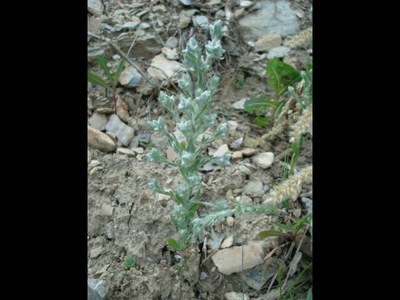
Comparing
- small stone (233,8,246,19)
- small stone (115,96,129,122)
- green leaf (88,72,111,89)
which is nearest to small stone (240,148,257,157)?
small stone (115,96,129,122)

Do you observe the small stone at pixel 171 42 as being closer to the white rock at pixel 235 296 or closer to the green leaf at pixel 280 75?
the green leaf at pixel 280 75

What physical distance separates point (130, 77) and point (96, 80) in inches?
5.9

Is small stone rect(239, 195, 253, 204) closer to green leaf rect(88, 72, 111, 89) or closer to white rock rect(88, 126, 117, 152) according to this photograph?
white rock rect(88, 126, 117, 152)

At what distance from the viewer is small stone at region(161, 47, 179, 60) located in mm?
2416

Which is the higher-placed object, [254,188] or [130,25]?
[130,25]

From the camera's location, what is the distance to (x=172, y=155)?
2.12 meters

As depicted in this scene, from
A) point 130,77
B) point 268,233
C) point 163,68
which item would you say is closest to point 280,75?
point 163,68

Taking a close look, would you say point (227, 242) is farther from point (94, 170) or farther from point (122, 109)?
point (122, 109)

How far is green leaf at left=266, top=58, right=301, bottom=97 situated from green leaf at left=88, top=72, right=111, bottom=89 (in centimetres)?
65

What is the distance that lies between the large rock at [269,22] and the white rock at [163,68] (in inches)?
14.6

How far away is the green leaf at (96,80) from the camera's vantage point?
2281 millimetres
